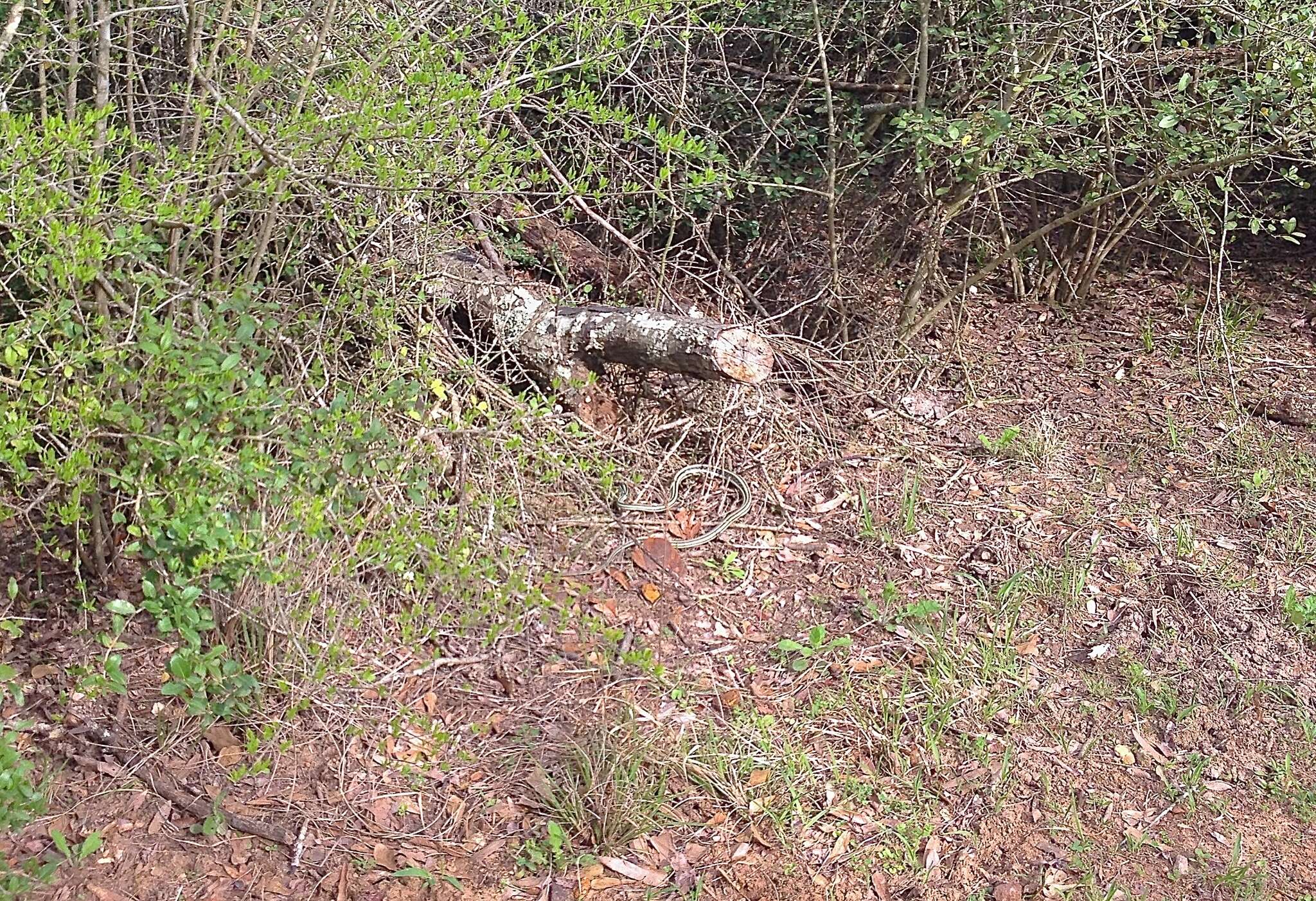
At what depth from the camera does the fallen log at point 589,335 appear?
4.17 meters

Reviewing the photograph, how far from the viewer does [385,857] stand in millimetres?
2941

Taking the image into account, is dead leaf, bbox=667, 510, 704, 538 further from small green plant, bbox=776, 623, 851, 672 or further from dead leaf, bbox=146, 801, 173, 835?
dead leaf, bbox=146, 801, 173, 835

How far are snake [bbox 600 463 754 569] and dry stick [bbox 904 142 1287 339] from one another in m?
1.53

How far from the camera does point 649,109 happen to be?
5145mm

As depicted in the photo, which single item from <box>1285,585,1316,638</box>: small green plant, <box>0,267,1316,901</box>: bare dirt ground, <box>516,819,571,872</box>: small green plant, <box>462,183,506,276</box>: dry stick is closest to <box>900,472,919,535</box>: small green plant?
<box>0,267,1316,901</box>: bare dirt ground

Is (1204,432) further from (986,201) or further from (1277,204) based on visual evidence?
(1277,204)

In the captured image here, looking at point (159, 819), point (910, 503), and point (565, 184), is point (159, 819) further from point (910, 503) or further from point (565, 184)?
point (910, 503)

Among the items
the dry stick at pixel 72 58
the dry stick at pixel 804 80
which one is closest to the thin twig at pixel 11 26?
the dry stick at pixel 72 58

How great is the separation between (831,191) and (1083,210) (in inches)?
46.8

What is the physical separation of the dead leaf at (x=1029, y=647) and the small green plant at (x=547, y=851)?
1.74 metres

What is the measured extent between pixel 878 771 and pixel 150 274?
2509 mm

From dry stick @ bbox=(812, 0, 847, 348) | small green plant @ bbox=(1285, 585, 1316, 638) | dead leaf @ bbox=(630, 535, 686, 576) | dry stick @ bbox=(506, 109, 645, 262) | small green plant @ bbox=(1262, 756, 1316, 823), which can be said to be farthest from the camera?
dry stick @ bbox=(812, 0, 847, 348)

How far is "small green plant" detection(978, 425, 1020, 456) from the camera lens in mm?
4957

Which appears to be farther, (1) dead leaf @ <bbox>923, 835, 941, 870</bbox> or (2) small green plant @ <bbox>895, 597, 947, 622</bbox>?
(2) small green plant @ <bbox>895, 597, 947, 622</bbox>
